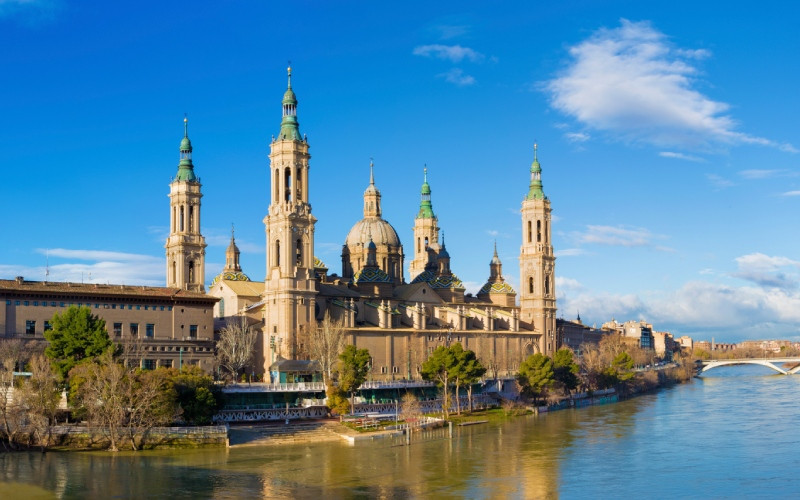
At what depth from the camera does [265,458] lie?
70.6 metres

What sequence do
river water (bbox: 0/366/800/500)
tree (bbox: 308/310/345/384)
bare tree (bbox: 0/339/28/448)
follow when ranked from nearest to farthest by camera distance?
river water (bbox: 0/366/800/500) < bare tree (bbox: 0/339/28/448) < tree (bbox: 308/310/345/384)

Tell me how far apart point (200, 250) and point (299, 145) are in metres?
23.9

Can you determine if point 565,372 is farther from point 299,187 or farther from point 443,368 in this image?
point 299,187

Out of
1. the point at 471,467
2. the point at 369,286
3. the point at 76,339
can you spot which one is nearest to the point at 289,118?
the point at 369,286

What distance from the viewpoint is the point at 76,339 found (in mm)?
81125

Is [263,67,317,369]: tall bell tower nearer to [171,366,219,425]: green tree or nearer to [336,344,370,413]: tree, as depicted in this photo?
[336,344,370,413]: tree

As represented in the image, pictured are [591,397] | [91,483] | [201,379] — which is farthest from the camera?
[591,397]

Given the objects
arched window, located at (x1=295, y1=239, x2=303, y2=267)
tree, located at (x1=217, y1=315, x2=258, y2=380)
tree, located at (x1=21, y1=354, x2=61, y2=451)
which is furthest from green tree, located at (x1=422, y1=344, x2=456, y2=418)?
tree, located at (x1=21, y1=354, x2=61, y2=451)

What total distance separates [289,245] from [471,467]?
5160cm

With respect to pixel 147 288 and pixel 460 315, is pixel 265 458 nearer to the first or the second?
pixel 147 288

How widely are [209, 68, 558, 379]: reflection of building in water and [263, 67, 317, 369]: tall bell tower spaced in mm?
119

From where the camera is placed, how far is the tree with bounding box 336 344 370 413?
90000 millimetres

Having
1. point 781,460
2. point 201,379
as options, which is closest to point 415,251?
point 201,379

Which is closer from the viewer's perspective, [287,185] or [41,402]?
[41,402]
